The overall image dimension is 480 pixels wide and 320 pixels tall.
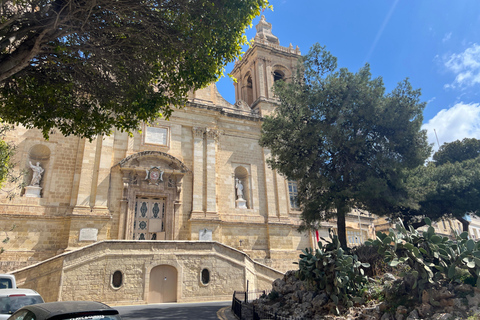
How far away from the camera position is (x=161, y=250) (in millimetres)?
15188

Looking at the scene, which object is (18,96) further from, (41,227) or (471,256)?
(471,256)

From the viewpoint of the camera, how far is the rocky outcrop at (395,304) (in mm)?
6488

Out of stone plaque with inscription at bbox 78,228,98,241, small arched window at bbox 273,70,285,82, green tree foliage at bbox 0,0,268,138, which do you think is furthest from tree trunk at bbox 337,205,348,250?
small arched window at bbox 273,70,285,82

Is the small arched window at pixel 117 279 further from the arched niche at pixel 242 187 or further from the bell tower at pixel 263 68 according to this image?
the bell tower at pixel 263 68

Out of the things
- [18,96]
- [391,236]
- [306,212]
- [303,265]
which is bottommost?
[303,265]

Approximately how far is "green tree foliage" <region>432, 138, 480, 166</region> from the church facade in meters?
A: 13.0

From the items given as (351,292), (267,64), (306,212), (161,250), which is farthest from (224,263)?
(267,64)

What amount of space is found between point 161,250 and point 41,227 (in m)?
7.17

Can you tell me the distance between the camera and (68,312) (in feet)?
13.0

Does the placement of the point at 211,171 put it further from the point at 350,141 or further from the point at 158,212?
the point at 350,141

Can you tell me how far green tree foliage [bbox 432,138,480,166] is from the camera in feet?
87.6

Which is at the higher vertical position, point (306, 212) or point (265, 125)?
point (265, 125)

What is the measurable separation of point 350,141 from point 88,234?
14178mm

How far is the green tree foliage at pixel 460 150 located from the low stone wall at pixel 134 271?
21245 millimetres
